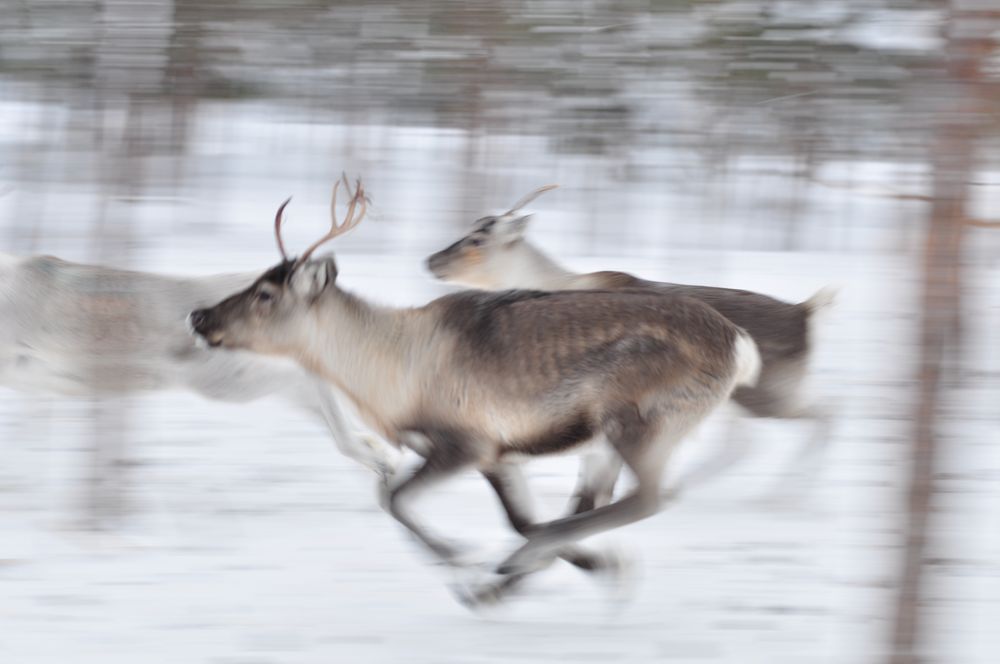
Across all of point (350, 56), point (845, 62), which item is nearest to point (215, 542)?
point (350, 56)

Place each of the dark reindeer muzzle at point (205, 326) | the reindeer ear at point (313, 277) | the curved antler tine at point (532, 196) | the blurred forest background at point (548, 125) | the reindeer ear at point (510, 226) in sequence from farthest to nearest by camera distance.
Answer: the reindeer ear at point (510, 226) → the curved antler tine at point (532, 196) → the dark reindeer muzzle at point (205, 326) → the reindeer ear at point (313, 277) → the blurred forest background at point (548, 125)

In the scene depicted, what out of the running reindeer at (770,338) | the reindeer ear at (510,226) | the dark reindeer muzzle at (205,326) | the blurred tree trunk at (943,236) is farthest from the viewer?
the reindeer ear at (510,226)

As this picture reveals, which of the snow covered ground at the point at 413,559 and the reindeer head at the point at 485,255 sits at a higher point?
the reindeer head at the point at 485,255

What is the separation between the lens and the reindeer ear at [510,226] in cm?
753

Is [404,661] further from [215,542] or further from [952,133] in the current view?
[952,133]

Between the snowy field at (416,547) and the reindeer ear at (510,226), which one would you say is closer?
the snowy field at (416,547)

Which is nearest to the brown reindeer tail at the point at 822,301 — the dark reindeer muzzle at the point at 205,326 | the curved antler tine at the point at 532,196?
the curved antler tine at the point at 532,196

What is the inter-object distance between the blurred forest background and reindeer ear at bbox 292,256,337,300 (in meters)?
1.32

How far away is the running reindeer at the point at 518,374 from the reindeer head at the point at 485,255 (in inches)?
113

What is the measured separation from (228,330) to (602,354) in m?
1.47

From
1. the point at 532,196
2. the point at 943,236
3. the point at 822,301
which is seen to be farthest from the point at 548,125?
the point at 943,236

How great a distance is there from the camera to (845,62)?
8.81 metres

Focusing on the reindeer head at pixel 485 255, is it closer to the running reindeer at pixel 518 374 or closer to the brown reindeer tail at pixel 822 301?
the brown reindeer tail at pixel 822 301

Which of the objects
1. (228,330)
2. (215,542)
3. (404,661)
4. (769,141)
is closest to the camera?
(404,661)
